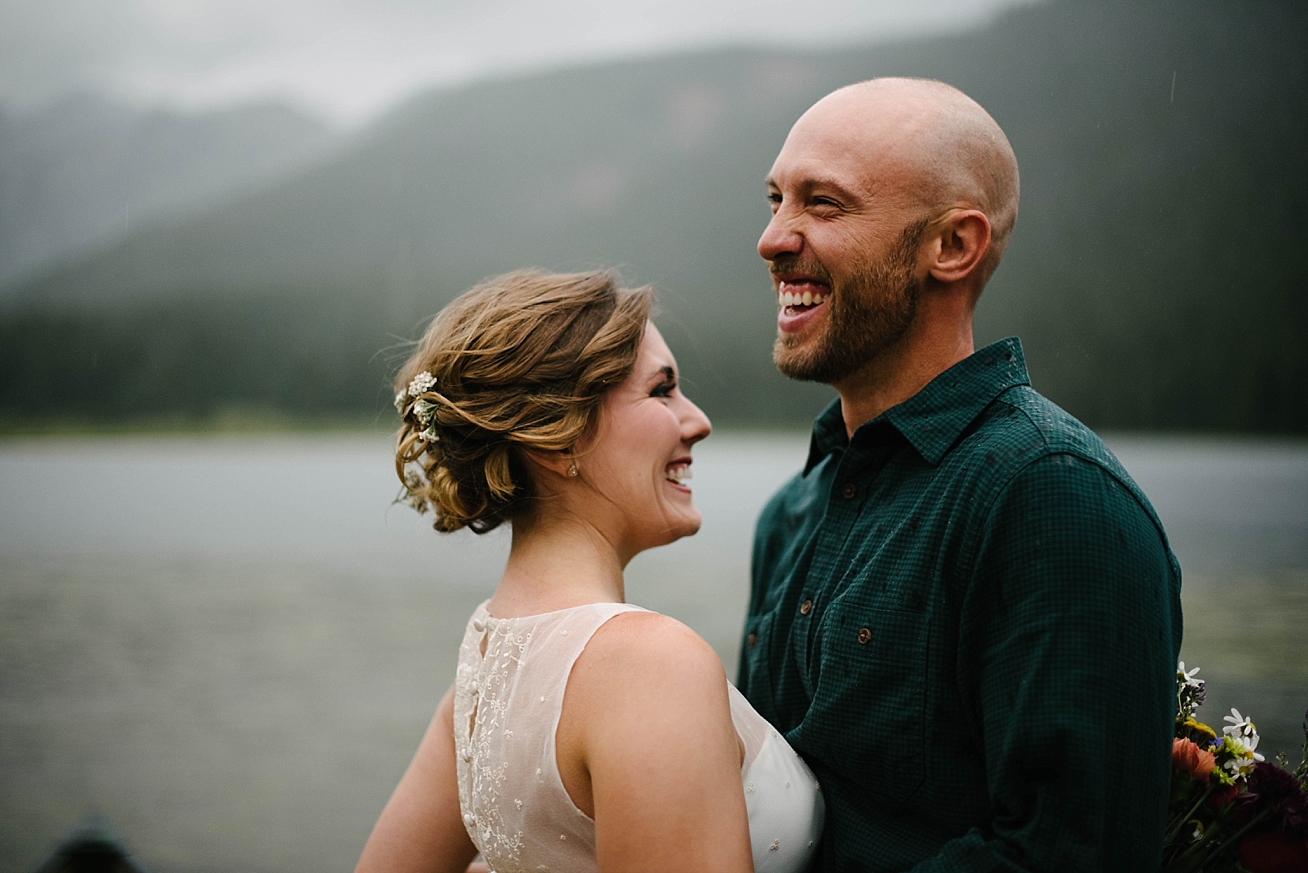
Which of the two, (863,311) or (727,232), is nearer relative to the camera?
(863,311)

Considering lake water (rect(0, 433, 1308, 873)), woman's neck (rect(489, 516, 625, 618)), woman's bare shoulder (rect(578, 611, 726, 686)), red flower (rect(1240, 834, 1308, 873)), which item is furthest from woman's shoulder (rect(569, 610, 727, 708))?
lake water (rect(0, 433, 1308, 873))

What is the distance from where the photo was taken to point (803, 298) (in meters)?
1.91

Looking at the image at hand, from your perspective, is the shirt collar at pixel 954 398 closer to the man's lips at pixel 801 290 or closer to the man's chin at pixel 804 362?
the man's chin at pixel 804 362

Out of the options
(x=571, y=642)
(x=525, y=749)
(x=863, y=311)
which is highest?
(x=863, y=311)

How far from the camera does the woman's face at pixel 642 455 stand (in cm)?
183

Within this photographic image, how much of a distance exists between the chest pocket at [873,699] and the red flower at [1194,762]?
0.46 m

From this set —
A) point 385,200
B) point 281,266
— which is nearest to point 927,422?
point 281,266

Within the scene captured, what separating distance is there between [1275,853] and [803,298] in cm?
129

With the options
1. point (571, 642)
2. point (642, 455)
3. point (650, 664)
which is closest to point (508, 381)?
point (642, 455)

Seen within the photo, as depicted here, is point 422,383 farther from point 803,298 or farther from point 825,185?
point 825,185

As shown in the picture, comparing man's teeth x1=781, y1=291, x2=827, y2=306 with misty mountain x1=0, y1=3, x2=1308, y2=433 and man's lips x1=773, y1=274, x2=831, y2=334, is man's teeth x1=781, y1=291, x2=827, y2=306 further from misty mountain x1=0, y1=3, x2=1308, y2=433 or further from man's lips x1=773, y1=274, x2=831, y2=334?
misty mountain x1=0, y1=3, x2=1308, y2=433

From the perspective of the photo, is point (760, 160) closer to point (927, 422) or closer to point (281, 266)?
point (281, 266)

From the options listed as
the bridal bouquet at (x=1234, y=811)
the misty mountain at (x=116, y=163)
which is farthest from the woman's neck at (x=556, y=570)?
the misty mountain at (x=116, y=163)

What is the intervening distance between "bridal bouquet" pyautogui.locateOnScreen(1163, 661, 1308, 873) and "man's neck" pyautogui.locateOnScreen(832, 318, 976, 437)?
2.64 feet
